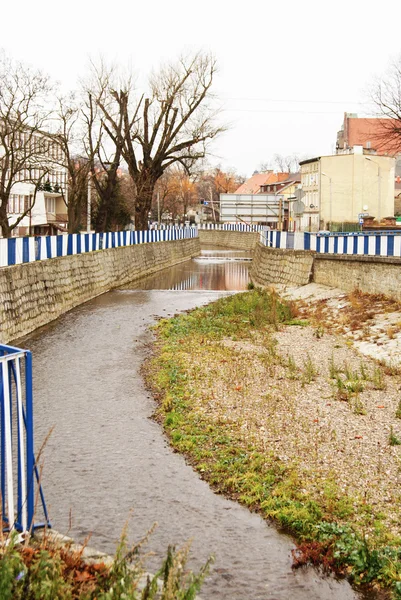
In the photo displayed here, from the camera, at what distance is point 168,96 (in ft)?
159

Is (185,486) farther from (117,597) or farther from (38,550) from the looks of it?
(117,597)

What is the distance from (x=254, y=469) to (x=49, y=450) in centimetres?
280

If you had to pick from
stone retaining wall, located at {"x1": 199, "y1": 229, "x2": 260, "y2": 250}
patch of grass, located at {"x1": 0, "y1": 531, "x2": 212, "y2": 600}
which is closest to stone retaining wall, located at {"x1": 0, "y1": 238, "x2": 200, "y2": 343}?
patch of grass, located at {"x1": 0, "y1": 531, "x2": 212, "y2": 600}

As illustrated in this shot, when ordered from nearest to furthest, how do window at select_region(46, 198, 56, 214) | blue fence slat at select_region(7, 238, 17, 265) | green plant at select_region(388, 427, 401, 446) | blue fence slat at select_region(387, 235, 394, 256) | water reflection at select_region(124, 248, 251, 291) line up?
green plant at select_region(388, 427, 401, 446)
blue fence slat at select_region(7, 238, 17, 265)
blue fence slat at select_region(387, 235, 394, 256)
water reflection at select_region(124, 248, 251, 291)
window at select_region(46, 198, 56, 214)

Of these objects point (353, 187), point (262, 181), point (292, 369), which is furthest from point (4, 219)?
point (262, 181)

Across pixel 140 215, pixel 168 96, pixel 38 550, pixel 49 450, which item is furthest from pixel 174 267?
pixel 38 550

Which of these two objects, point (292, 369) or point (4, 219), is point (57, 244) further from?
point (292, 369)

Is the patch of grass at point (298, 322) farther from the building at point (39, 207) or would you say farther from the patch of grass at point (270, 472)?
the building at point (39, 207)

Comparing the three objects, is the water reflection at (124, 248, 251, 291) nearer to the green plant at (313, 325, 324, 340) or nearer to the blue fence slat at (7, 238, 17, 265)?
the blue fence slat at (7, 238, 17, 265)

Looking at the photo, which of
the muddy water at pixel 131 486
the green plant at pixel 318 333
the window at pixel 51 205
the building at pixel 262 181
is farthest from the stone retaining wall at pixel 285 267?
the building at pixel 262 181

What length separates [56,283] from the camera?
23.9 metres

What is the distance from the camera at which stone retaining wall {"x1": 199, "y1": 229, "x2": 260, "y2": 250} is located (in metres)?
81.8

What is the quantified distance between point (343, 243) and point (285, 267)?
14.8 ft

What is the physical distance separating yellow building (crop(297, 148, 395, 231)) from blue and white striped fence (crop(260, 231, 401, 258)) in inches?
1602
